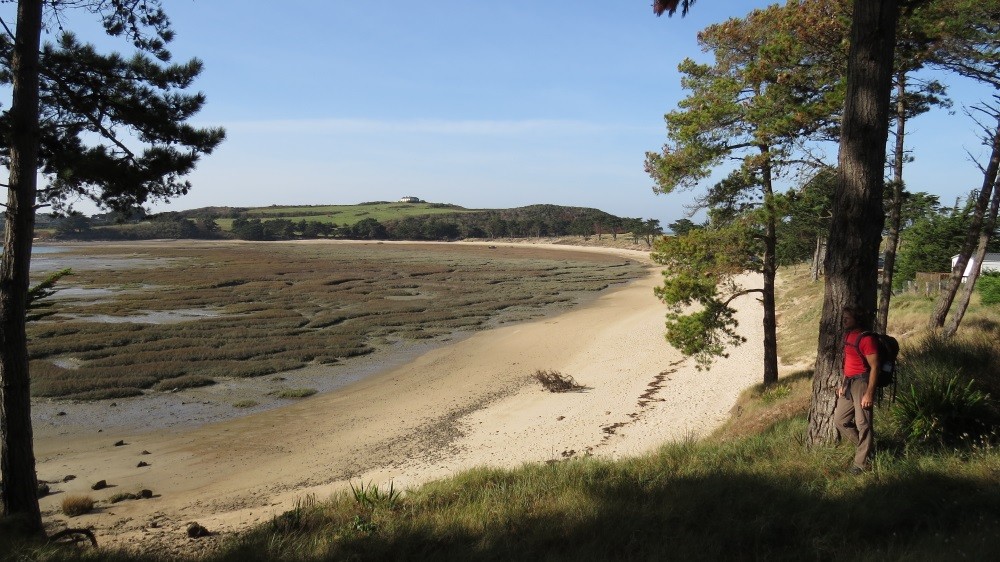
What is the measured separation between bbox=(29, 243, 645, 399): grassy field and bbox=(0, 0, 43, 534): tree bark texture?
1242 centimetres

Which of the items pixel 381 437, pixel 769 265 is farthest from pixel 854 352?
pixel 381 437

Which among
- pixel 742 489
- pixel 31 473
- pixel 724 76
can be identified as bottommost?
pixel 31 473

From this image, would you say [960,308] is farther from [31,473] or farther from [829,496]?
[31,473]

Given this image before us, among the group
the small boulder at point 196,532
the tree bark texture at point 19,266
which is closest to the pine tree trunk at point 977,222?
the small boulder at point 196,532

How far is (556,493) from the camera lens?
225 inches

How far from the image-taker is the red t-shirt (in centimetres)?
561

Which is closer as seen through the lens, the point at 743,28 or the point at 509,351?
the point at 743,28

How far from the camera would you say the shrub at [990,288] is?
18.2 metres

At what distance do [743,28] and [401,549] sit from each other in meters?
12.5

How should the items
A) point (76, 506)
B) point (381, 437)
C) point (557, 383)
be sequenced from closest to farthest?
1. point (76, 506)
2. point (381, 437)
3. point (557, 383)

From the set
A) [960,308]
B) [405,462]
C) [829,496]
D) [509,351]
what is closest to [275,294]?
[509,351]

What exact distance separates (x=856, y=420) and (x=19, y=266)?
8.27 meters

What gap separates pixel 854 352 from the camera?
5734 mm

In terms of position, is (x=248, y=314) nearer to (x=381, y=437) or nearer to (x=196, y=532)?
(x=381, y=437)
